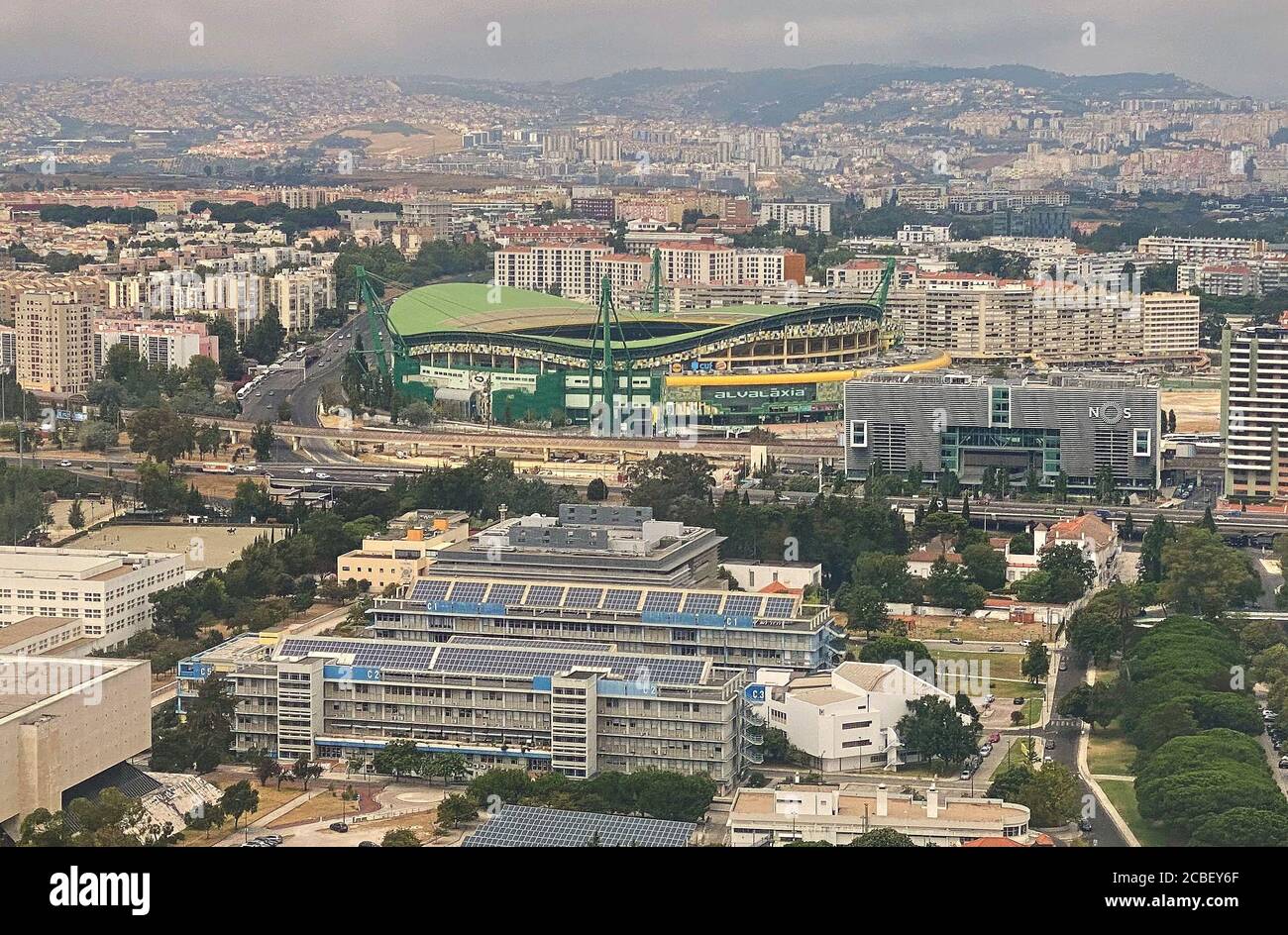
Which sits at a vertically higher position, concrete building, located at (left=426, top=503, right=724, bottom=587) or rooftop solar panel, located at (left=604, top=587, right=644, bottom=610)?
concrete building, located at (left=426, top=503, right=724, bottom=587)

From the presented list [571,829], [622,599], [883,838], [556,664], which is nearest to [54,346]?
[622,599]

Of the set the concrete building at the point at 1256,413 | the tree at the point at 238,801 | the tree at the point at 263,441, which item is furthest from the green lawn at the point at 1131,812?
the tree at the point at 263,441

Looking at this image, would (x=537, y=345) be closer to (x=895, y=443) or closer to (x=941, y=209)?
(x=895, y=443)

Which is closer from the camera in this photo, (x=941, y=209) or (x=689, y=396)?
(x=689, y=396)

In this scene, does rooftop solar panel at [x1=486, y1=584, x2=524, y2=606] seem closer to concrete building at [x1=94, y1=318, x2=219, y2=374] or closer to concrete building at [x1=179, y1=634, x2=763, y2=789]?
concrete building at [x1=179, y1=634, x2=763, y2=789]

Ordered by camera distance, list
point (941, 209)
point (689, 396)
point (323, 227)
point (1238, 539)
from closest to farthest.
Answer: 1. point (1238, 539)
2. point (689, 396)
3. point (323, 227)
4. point (941, 209)

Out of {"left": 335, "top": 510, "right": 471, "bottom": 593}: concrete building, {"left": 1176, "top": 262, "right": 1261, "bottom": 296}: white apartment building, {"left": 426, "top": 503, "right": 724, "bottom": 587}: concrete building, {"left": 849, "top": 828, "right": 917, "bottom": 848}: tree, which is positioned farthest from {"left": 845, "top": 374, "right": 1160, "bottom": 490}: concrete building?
{"left": 1176, "top": 262, "right": 1261, "bottom": 296}: white apartment building
